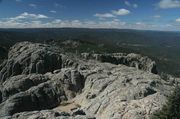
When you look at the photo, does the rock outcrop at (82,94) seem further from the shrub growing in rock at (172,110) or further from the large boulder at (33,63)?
the shrub growing in rock at (172,110)

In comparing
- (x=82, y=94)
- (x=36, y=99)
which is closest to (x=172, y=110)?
(x=82, y=94)

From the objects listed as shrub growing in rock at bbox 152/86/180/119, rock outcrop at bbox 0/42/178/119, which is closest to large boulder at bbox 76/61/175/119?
rock outcrop at bbox 0/42/178/119

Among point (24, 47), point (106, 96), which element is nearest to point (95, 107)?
point (106, 96)

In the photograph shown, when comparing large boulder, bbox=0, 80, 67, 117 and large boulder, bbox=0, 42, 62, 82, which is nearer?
large boulder, bbox=0, 80, 67, 117

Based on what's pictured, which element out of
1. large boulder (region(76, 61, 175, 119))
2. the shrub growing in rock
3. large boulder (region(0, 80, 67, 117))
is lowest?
large boulder (region(0, 80, 67, 117))

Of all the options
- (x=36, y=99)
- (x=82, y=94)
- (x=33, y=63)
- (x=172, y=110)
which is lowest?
(x=36, y=99)

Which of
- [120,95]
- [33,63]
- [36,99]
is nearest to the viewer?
[120,95]

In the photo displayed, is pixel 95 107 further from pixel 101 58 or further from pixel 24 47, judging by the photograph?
pixel 24 47

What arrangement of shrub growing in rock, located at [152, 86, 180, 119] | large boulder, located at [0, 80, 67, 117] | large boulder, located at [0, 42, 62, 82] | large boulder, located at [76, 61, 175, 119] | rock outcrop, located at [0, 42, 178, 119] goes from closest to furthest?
shrub growing in rock, located at [152, 86, 180, 119], rock outcrop, located at [0, 42, 178, 119], large boulder, located at [76, 61, 175, 119], large boulder, located at [0, 80, 67, 117], large boulder, located at [0, 42, 62, 82]

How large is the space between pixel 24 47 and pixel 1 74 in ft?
58.3

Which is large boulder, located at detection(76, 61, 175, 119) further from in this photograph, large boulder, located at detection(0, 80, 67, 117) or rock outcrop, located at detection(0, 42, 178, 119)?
large boulder, located at detection(0, 80, 67, 117)

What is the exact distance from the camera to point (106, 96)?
63.3 m

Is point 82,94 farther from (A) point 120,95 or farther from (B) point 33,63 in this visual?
(B) point 33,63

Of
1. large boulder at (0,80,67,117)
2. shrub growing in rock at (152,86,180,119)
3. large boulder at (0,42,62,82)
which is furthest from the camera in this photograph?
large boulder at (0,42,62,82)
